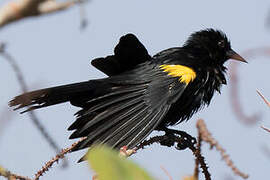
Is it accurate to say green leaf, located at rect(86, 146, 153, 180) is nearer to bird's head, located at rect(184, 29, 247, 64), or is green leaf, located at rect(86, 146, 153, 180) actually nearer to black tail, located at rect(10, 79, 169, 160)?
black tail, located at rect(10, 79, 169, 160)

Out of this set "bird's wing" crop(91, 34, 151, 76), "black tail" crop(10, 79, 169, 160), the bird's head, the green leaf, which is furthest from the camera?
the bird's head

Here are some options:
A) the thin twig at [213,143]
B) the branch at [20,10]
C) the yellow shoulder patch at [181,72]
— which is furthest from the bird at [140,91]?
the thin twig at [213,143]

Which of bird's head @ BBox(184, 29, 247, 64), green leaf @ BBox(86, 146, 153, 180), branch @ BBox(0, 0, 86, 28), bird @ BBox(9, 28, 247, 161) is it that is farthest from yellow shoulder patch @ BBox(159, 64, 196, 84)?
green leaf @ BBox(86, 146, 153, 180)

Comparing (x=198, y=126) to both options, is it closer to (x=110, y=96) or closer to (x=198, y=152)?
(x=198, y=152)

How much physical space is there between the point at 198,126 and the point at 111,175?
1218 millimetres

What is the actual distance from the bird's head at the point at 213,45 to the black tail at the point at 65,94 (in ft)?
3.64

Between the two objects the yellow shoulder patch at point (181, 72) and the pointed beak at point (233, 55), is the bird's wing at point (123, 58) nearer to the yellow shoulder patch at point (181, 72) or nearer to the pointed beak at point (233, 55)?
the yellow shoulder patch at point (181, 72)

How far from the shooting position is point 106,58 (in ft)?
12.2

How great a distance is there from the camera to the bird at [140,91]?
3201mm

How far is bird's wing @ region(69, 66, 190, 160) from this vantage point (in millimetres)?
3146

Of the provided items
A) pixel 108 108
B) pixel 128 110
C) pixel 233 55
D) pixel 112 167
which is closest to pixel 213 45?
pixel 233 55

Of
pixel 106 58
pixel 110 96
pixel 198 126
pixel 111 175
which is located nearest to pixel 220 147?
pixel 198 126

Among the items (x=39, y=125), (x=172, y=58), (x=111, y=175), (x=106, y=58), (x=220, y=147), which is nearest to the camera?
(x=111, y=175)

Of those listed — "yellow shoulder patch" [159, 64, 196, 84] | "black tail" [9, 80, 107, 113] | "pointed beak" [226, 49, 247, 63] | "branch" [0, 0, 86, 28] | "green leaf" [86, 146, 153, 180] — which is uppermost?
"branch" [0, 0, 86, 28]
